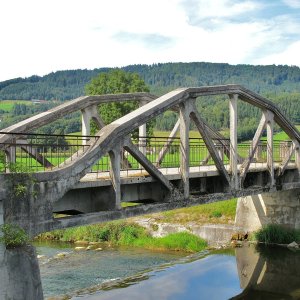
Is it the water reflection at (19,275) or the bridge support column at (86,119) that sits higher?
the bridge support column at (86,119)

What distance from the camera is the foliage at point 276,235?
2792 cm

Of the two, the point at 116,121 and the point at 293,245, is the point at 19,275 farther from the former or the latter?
the point at 293,245

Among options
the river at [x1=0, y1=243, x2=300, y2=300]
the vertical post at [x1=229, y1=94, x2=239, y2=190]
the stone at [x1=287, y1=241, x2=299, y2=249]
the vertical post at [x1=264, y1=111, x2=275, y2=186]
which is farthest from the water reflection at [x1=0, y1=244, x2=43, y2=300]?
the stone at [x1=287, y1=241, x2=299, y2=249]

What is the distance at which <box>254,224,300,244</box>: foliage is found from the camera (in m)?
27.9

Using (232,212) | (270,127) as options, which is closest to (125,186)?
(270,127)

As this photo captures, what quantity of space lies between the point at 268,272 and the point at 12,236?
17.4m

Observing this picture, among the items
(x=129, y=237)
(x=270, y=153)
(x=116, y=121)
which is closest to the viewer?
(x=116, y=121)

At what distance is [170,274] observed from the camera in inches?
902

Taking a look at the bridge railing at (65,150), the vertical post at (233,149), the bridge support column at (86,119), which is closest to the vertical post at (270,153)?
the bridge railing at (65,150)

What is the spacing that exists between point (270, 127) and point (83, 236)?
48.0 feet

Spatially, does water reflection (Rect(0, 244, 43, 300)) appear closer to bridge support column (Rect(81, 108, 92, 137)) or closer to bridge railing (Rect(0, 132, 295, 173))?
bridge railing (Rect(0, 132, 295, 173))

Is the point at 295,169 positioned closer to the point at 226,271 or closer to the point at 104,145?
the point at 226,271

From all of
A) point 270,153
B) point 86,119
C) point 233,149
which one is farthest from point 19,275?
point 270,153

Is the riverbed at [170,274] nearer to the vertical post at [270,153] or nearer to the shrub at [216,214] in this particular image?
the shrub at [216,214]
